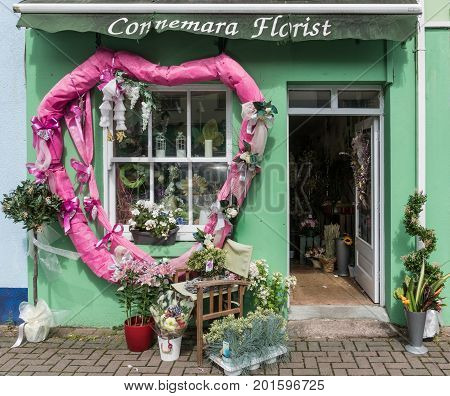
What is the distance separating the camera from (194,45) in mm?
5168

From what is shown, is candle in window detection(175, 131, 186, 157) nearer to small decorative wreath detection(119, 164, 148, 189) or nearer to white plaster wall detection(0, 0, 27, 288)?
small decorative wreath detection(119, 164, 148, 189)

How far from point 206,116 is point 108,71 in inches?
50.5

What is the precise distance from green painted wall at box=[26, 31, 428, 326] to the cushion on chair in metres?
0.28

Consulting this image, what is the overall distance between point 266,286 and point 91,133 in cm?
280

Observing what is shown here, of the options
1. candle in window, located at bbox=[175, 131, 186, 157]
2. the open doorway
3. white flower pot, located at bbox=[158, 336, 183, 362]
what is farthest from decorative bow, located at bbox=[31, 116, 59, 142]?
the open doorway

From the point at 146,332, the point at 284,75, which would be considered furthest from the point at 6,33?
the point at 146,332

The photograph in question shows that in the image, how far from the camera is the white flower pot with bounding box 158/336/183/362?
435 cm

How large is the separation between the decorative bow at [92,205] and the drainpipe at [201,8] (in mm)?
2120

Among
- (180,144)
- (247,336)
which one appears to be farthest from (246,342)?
(180,144)

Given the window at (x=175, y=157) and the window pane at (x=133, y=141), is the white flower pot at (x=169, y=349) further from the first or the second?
the window pane at (x=133, y=141)

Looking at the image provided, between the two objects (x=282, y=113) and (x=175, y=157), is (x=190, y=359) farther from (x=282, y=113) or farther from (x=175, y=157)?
(x=282, y=113)

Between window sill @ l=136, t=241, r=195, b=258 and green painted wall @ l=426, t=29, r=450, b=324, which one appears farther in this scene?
window sill @ l=136, t=241, r=195, b=258

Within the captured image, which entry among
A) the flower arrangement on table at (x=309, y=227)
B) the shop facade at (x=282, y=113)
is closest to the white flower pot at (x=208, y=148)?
the shop facade at (x=282, y=113)

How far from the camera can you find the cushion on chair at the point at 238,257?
15.6ft
